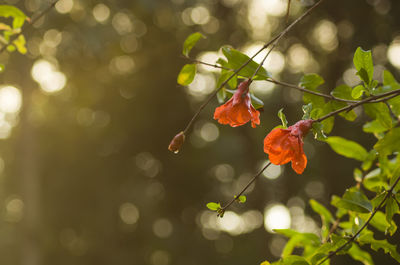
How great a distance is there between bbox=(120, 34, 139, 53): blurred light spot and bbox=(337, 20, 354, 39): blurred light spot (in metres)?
2.88

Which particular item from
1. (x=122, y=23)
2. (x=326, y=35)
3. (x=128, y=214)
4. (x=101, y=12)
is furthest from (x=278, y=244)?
(x=101, y=12)

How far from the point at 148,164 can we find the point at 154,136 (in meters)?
0.71

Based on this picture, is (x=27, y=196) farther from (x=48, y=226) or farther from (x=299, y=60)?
(x=299, y=60)

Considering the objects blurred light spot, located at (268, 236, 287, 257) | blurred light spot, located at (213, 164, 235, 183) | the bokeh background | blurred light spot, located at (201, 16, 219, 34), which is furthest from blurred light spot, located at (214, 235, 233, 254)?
blurred light spot, located at (201, 16, 219, 34)

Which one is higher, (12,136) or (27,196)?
(12,136)

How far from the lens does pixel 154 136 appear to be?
22.5ft

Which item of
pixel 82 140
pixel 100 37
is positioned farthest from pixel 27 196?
pixel 100 37

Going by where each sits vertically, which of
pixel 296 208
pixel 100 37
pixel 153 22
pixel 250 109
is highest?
pixel 153 22

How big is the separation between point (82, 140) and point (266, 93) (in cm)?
318

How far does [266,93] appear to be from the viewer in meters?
6.71

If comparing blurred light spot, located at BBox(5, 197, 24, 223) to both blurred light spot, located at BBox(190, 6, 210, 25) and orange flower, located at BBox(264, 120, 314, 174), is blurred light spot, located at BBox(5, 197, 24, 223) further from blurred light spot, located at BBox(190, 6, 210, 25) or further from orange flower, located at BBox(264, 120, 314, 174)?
orange flower, located at BBox(264, 120, 314, 174)

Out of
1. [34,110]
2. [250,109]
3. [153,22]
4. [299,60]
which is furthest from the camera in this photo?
[34,110]

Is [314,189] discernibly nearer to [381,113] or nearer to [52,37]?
[52,37]

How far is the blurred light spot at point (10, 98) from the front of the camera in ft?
19.0
